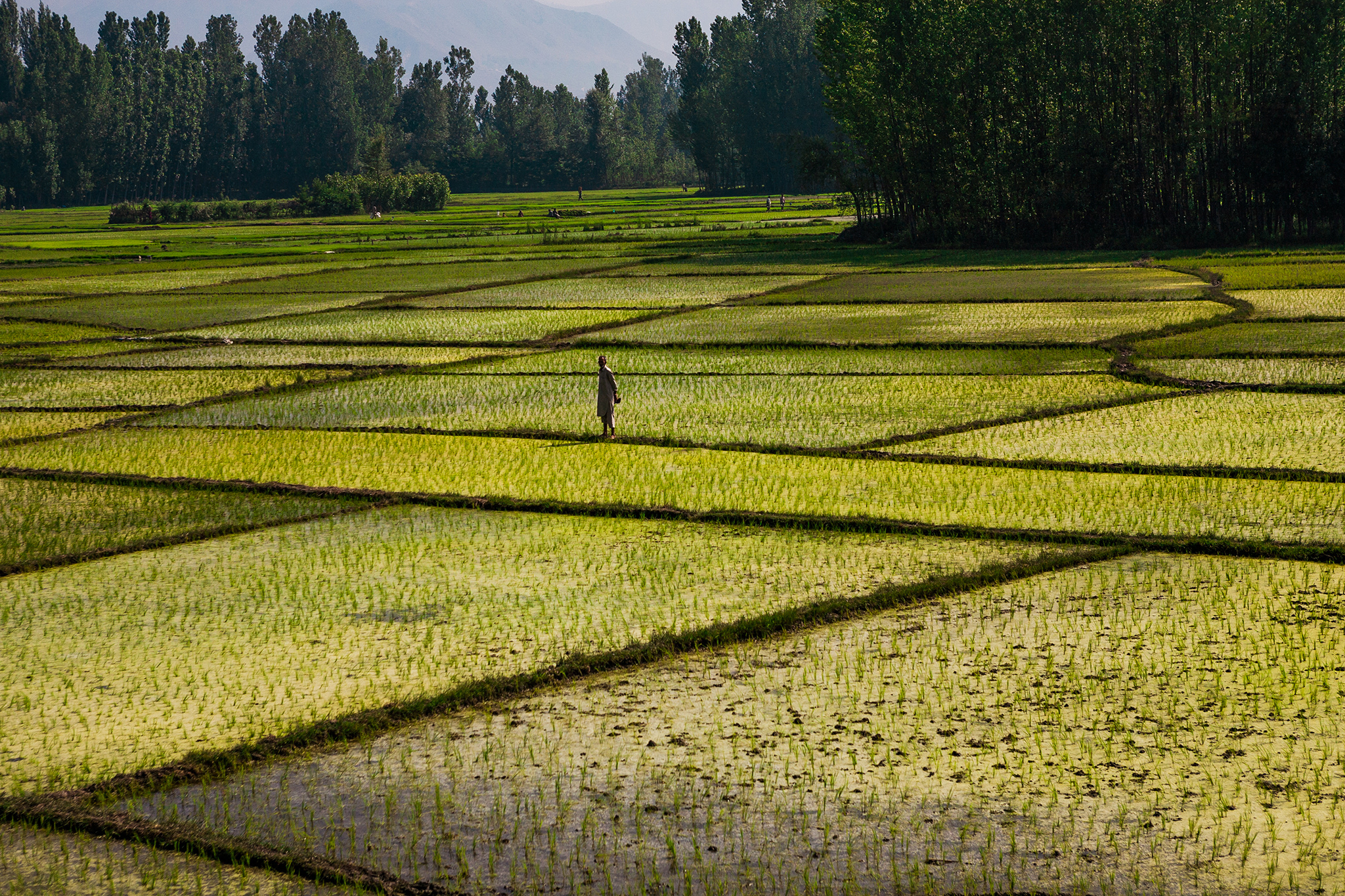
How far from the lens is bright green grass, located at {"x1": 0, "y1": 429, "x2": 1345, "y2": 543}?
10750mm

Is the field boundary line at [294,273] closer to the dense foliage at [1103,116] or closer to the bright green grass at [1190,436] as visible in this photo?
the dense foliage at [1103,116]

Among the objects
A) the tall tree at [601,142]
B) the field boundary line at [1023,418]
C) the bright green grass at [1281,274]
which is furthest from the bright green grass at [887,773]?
the tall tree at [601,142]

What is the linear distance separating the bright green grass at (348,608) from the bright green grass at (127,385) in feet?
29.2

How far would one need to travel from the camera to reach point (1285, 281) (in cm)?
2789

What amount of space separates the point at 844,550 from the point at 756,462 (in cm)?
354

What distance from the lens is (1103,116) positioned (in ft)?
130

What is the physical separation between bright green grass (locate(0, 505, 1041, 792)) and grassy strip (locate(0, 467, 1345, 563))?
21cm

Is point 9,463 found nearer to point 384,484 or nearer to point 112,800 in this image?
point 384,484

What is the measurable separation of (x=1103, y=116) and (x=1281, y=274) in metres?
11.7

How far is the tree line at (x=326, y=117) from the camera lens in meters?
104

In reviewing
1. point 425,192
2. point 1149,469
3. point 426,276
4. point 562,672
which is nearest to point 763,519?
point 562,672

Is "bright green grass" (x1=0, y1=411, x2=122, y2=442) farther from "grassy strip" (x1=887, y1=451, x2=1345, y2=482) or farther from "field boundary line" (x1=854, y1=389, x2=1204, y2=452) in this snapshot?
"grassy strip" (x1=887, y1=451, x2=1345, y2=482)

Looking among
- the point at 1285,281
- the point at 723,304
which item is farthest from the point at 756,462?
the point at 1285,281

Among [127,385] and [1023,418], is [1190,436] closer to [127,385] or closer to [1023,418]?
[1023,418]
